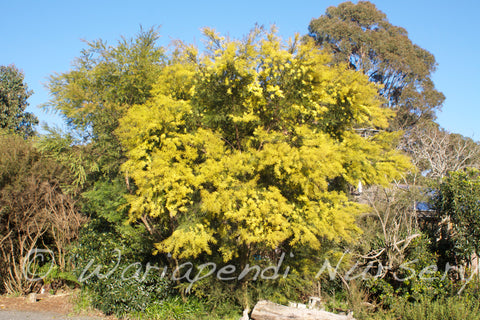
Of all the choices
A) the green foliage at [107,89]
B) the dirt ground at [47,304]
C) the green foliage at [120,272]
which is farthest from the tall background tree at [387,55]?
the dirt ground at [47,304]

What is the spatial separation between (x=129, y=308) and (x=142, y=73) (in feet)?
19.1

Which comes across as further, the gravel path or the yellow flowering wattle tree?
the gravel path

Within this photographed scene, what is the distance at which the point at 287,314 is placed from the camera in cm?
642

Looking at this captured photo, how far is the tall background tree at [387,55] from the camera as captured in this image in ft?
65.5

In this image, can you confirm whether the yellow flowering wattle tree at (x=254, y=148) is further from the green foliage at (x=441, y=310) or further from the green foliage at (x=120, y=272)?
the green foliage at (x=120, y=272)

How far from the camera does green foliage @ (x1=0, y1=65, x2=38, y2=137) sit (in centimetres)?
1881

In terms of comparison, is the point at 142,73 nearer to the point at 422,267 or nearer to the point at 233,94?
the point at 233,94

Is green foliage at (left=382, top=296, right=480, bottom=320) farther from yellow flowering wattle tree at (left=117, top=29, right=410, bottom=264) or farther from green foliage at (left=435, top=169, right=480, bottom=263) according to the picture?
yellow flowering wattle tree at (left=117, top=29, right=410, bottom=264)

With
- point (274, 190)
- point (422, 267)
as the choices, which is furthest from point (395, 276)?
point (274, 190)

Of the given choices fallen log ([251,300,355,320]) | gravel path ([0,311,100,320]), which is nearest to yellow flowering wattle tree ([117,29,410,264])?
fallen log ([251,300,355,320])

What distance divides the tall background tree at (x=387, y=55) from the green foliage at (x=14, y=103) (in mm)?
16418

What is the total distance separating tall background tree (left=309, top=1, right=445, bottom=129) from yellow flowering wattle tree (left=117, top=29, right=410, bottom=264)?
13738mm

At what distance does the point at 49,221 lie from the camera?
10.5 m

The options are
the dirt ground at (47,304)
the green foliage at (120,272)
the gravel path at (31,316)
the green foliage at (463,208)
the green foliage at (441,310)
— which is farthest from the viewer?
the dirt ground at (47,304)
